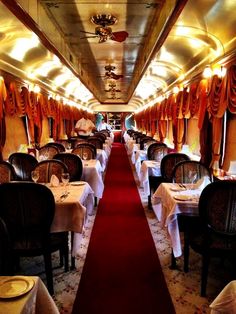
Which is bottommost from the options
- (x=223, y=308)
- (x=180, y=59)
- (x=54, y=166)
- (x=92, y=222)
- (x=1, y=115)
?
(x=92, y=222)

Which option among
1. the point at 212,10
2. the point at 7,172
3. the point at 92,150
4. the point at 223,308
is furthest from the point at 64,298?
the point at 92,150

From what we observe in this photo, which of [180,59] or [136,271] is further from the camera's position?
[180,59]

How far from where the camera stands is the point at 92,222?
17.8 feet

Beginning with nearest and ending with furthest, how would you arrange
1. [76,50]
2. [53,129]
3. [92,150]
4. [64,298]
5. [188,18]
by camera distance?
[64,298] < [188,18] < [92,150] < [76,50] < [53,129]

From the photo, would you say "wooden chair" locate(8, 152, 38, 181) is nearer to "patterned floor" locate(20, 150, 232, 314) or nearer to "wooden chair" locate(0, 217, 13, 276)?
"patterned floor" locate(20, 150, 232, 314)

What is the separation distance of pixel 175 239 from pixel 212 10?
317cm

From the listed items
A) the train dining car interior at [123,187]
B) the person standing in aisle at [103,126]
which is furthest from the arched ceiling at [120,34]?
the person standing in aisle at [103,126]

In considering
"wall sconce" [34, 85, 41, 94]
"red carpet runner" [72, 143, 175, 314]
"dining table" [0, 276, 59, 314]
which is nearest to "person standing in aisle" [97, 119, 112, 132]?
"wall sconce" [34, 85, 41, 94]

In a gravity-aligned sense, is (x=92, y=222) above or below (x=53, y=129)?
below

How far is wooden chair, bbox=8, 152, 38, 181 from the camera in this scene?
5934 millimetres

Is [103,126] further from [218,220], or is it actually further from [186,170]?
[218,220]

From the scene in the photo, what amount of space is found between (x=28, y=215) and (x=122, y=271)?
1360mm

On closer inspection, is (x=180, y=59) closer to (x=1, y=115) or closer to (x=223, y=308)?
(x=1, y=115)

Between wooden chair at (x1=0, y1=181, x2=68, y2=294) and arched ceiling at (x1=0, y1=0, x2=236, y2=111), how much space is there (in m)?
2.02
